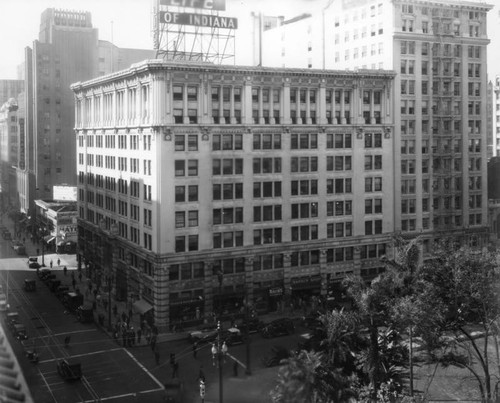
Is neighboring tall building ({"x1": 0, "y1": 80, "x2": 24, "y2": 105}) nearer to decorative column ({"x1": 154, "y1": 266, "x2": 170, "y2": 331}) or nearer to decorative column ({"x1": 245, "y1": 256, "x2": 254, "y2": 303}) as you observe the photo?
decorative column ({"x1": 245, "y1": 256, "x2": 254, "y2": 303})

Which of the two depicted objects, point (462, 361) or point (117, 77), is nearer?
point (462, 361)

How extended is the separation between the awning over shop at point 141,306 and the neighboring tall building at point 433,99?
2857 centimetres

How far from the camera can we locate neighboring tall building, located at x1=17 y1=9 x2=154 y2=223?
352 feet

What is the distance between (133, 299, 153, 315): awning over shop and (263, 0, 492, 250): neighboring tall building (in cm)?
2857

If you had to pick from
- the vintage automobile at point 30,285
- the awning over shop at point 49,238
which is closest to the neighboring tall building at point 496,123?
the awning over shop at point 49,238

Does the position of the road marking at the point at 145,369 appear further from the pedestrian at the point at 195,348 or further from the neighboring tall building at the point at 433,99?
the neighboring tall building at the point at 433,99

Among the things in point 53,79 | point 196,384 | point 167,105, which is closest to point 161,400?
point 196,384

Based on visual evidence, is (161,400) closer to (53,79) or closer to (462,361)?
(462,361)

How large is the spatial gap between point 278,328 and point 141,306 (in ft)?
43.4

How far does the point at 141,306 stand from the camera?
5797 centimetres

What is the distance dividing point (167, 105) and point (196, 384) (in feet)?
85.5

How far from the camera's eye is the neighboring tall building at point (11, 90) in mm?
139538

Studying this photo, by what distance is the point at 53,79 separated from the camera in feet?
358

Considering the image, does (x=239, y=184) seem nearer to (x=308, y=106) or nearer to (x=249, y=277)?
(x=249, y=277)
